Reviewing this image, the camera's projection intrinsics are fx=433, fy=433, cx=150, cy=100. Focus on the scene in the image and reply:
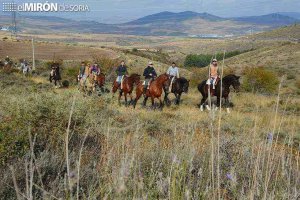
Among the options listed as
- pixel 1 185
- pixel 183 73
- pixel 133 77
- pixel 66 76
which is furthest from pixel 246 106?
pixel 183 73

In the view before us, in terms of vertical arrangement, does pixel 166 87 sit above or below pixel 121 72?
below

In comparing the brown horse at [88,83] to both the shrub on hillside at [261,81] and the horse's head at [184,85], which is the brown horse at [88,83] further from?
the shrub on hillside at [261,81]

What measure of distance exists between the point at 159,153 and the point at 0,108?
3.56m

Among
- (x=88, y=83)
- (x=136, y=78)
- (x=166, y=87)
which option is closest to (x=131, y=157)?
(x=166, y=87)

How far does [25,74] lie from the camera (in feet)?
115

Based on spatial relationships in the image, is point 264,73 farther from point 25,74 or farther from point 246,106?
point 25,74

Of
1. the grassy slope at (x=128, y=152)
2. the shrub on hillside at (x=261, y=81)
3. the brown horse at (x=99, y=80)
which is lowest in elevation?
the shrub on hillside at (x=261, y=81)

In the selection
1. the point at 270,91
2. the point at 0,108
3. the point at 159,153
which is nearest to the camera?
the point at 159,153

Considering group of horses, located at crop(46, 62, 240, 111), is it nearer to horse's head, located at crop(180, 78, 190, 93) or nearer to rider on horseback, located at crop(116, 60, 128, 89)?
horse's head, located at crop(180, 78, 190, 93)

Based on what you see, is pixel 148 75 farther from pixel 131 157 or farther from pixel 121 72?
pixel 131 157

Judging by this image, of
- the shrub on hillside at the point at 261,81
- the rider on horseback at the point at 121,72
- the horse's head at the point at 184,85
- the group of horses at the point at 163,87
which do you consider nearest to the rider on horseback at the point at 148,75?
the group of horses at the point at 163,87

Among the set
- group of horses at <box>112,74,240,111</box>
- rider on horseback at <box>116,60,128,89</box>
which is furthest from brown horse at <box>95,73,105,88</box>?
rider on horseback at <box>116,60,128,89</box>

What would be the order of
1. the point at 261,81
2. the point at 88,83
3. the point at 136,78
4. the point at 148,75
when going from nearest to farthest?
the point at 148,75, the point at 136,78, the point at 88,83, the point at 261,81

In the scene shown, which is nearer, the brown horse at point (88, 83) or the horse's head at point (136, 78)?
the horse's head at point (136, 78)
